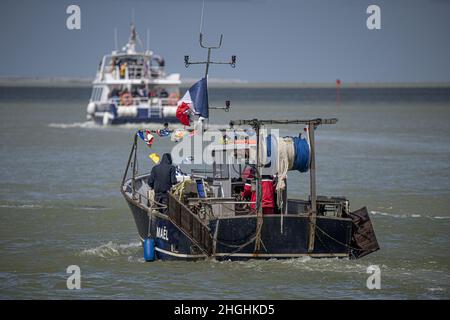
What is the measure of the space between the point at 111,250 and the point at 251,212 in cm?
375

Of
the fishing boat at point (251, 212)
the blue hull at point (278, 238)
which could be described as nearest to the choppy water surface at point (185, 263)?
the blue hull at point (278, 238)

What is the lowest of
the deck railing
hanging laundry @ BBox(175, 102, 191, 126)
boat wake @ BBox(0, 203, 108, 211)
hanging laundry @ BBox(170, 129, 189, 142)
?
boat wake @ BBox(0, 203, 108, 211)

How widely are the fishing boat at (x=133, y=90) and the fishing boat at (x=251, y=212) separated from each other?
121 ft

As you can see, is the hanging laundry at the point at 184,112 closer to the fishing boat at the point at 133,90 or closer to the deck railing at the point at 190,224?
the deck railing at the point at 190,224

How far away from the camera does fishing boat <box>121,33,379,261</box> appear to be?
57.4 feet

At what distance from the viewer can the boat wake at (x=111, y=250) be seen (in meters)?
20.1

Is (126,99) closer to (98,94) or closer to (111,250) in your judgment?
(98,94)

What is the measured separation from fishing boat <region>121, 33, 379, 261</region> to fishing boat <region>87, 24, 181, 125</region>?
36.7m

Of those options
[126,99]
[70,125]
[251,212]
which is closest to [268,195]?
[251,212]

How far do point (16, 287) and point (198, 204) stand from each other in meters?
3.58

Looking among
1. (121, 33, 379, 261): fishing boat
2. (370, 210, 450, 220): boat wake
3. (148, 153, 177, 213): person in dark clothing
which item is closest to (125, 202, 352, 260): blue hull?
(121, 33, 379, 261): fishing boat

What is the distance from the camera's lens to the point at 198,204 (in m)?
18.4

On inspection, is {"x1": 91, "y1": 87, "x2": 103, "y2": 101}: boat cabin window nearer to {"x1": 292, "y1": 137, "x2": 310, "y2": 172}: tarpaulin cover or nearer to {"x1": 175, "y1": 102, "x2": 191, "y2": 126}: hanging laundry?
{"x1": 175, "y1": 102, "x2": 191, "y2": 126}: hanging laundry
